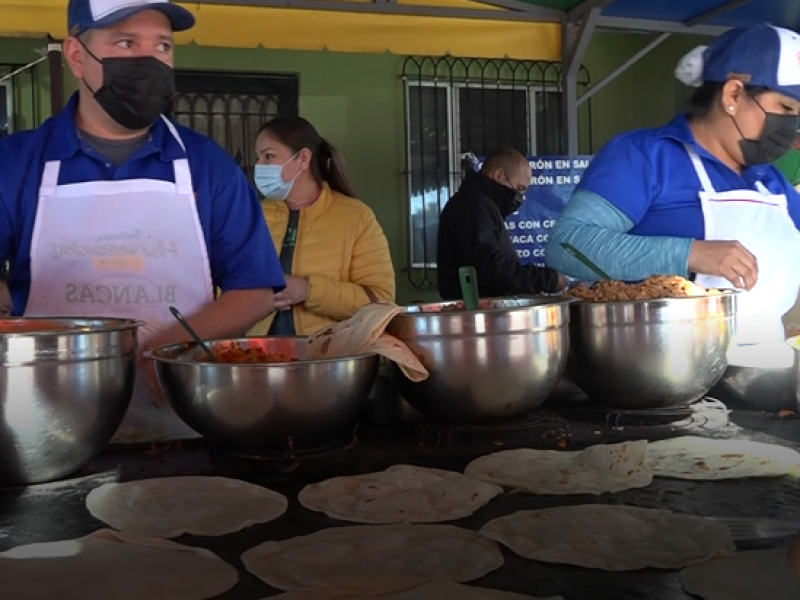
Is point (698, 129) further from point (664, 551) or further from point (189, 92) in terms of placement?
point (189, 92)

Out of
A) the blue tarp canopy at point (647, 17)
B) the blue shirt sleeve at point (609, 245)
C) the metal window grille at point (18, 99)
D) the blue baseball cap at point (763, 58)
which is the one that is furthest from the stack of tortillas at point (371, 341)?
the metal window grille at point (18, 99)

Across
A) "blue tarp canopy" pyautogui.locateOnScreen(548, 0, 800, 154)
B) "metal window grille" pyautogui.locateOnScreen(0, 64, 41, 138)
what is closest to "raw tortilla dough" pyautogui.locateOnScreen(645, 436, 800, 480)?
"blue tarp canopy" pyautogui.locateOnScreen(548, 0, 800, 154)

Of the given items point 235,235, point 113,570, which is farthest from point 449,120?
point 113,570

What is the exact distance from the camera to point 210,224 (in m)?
1.95

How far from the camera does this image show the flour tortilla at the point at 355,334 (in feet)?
4.51

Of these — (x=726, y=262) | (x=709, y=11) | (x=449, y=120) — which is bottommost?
(x=726, y=262)

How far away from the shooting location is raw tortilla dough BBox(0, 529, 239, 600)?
837 millimetres

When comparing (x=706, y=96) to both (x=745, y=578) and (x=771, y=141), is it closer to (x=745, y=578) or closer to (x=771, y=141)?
(x=771, y=141)

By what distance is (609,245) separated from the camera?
81.5 inches

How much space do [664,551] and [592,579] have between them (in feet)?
0.38

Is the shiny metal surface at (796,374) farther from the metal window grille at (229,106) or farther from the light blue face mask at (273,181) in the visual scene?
the metal window grille at (229,106)

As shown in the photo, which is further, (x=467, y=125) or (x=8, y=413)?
(x=467, y=125)

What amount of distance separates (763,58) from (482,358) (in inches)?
48.6

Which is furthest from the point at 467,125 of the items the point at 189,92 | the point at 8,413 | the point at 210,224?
the point at 8,413
